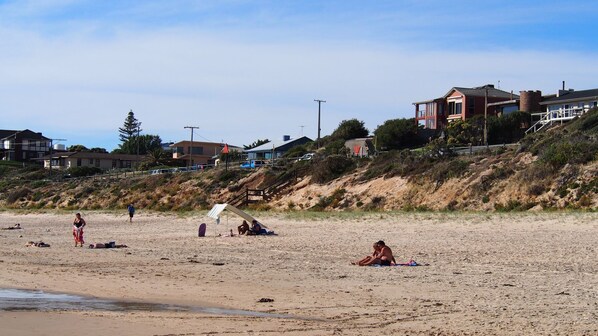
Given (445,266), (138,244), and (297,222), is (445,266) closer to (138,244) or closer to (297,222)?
(138,244)

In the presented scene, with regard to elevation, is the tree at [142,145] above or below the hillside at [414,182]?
above

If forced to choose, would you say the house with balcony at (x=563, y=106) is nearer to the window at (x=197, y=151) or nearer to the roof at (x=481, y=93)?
the roof at (x=481, y=93)

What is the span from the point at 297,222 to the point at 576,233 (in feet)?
46.7

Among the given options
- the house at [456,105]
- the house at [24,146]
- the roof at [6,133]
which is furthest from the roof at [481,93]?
the roof at [6,133]

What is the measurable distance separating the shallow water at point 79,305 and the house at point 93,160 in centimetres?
10080

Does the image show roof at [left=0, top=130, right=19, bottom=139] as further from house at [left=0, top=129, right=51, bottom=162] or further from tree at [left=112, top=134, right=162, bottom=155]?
tree at [left=112, top=134, right=162, bottom=155]

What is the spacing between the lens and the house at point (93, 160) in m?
115

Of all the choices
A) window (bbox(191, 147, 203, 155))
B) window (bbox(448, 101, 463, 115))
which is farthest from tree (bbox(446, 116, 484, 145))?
window (bbox(191, 147, 203, 155))

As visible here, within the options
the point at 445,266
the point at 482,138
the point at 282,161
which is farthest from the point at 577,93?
the point at 445,266

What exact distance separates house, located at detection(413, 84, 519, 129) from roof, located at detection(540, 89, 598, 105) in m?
6.24

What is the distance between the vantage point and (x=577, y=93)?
68562mm

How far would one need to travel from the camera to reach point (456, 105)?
77375mm

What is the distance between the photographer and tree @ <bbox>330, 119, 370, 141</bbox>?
8138cm

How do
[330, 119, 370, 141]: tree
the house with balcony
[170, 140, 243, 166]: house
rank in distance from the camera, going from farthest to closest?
[170, 140, 243, 166]: house
[330, 119, 370, 141]: tree
the house with balcony
